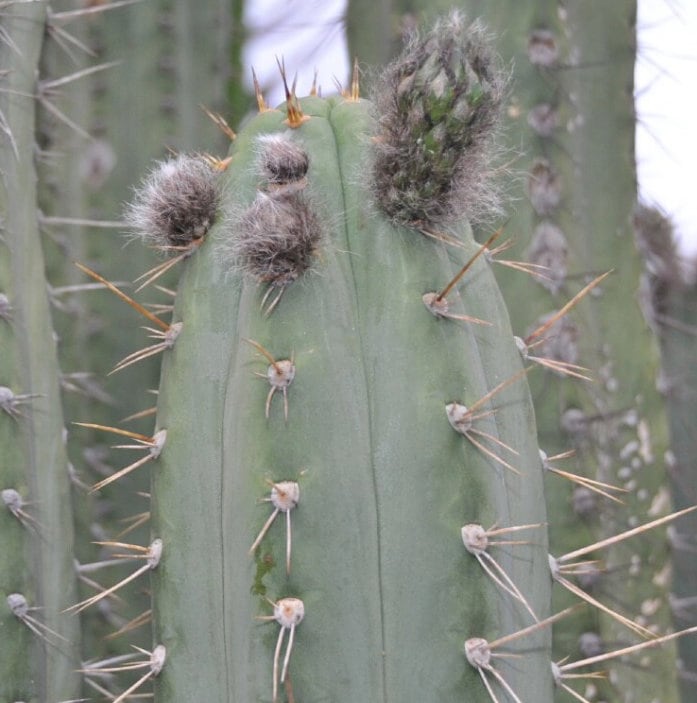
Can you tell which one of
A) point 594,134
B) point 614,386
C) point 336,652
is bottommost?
point 336,652

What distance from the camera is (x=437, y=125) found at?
31.7 inches

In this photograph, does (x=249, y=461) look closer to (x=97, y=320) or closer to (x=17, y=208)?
(x=17, y=208)

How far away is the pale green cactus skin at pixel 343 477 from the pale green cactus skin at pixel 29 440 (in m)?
0.24

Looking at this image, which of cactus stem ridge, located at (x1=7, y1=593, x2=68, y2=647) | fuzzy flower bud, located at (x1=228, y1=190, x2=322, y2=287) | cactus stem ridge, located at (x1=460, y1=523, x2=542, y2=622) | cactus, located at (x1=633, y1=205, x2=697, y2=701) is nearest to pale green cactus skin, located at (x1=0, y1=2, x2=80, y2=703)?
cactus stem ridge, located at (x1=7, y1=593, x2=68, y2=647)

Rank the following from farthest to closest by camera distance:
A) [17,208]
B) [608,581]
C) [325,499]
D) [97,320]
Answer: [97,320] → [608,581] → [17,208] → [325,499]

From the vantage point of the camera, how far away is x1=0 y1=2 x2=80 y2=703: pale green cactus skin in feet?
3.35

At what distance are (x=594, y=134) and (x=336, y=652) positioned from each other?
2.68ft

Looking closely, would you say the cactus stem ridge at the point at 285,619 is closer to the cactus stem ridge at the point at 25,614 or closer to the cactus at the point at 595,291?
the cactus stem ridge at the point at 25,614

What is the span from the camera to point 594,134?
4.41ft

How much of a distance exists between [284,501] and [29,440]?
0.40 m

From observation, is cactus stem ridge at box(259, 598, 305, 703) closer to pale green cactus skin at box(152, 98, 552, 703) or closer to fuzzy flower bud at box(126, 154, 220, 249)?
pale green cactus skin at box(152, 98, 552, 703)

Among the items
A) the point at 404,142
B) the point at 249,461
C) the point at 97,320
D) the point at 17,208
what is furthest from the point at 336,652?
the point at 97,320

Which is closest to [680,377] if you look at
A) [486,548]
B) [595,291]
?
[595,291]

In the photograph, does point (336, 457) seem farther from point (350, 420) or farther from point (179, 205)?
point (179, 205)
